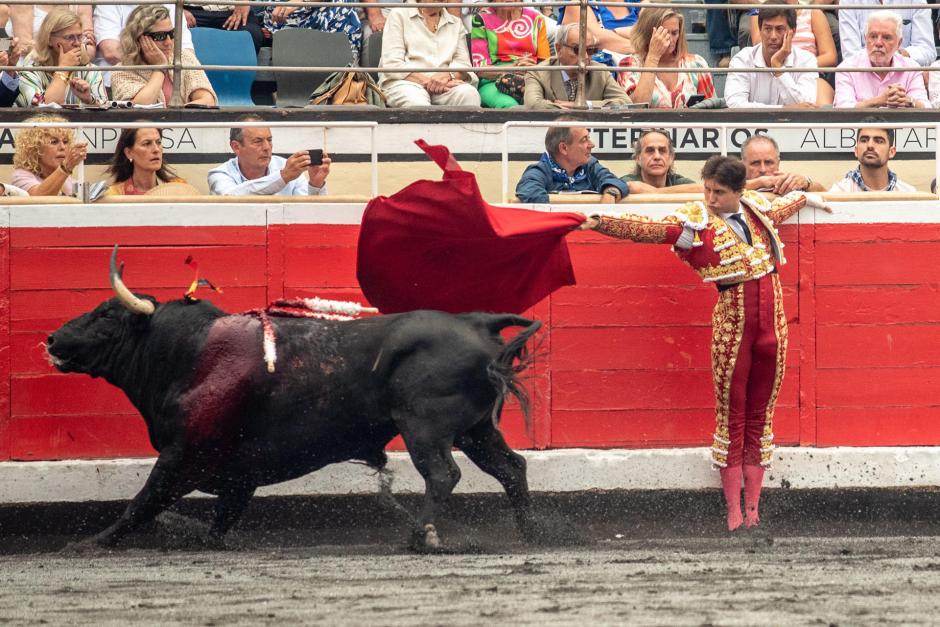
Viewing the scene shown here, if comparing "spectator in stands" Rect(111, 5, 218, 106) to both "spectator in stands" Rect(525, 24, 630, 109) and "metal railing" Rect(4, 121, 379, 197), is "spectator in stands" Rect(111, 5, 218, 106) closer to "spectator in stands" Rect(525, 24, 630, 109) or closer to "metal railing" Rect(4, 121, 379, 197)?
"metal railing" Rect(4, 121, 379, 197)

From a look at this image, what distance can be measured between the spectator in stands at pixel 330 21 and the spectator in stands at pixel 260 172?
1569 mm

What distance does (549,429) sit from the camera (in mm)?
7734

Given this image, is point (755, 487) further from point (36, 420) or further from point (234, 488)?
point (36, 420)

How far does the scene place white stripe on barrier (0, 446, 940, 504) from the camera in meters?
7.43

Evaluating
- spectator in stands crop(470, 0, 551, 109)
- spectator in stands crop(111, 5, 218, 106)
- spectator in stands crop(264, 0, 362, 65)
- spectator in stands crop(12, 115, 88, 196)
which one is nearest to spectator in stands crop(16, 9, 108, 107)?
spectator in stands crop(111, 5, 218, 106)

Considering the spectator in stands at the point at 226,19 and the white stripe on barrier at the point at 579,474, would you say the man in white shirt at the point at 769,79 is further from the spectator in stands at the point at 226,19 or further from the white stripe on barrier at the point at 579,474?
the spectator in stands at the point at 226,19

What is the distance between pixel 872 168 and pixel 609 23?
225cm

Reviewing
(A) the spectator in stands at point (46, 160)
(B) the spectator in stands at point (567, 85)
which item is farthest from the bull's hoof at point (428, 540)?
(B) the spectator in stands at point (567, 85)

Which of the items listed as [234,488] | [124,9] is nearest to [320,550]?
[234,488]

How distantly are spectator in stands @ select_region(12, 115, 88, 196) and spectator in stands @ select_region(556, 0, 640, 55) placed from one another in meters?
2.82

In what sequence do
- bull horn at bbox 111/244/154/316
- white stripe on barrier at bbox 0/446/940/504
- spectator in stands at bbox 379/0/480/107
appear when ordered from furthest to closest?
spectator in stands at bbox 379/0/480/107
white stripe on barrier at bbox 0/446/940/504
bull horn at bbox 111/244/154/316

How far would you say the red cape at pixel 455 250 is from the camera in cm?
673

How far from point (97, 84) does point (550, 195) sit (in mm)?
2667

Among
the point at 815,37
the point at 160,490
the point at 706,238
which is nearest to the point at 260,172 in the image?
the point at 160,490
